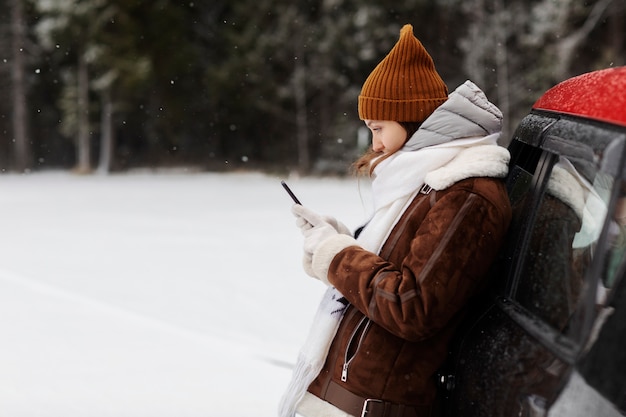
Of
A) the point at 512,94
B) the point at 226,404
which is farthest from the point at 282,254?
the point at 512,94

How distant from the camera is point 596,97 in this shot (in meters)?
1.95

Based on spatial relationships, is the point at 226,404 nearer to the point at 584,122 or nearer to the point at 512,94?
the point at 584,122

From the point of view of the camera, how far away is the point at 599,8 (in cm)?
2811

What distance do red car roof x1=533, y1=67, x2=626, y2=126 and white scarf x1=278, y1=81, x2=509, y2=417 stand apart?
218mm

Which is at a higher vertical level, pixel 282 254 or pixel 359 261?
pixel 359 261

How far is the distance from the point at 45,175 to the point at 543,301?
36357 millimetres

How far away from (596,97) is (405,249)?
679 millimetres

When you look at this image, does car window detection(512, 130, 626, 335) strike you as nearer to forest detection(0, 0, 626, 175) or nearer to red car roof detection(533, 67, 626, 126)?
red car roof detection(533, 67, 626, 126)

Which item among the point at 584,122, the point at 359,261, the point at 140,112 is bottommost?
the point at 140,112

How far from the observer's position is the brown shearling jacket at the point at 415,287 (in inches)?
84.7

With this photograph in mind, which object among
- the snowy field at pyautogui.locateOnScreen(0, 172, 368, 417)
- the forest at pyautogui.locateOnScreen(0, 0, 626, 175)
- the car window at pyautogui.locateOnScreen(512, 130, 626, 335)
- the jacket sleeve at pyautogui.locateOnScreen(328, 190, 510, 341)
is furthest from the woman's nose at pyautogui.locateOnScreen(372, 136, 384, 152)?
the forest at pyautogui.locateOnScreen(0, 0, 626, 175)

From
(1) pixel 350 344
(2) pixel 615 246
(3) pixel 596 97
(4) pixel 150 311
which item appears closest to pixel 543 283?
(2) pixel 615 246

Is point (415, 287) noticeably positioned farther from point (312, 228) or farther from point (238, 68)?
point (238, 68)

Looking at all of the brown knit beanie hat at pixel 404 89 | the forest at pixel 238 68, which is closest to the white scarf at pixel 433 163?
the brown knit beanie hat at pixel 404 89
